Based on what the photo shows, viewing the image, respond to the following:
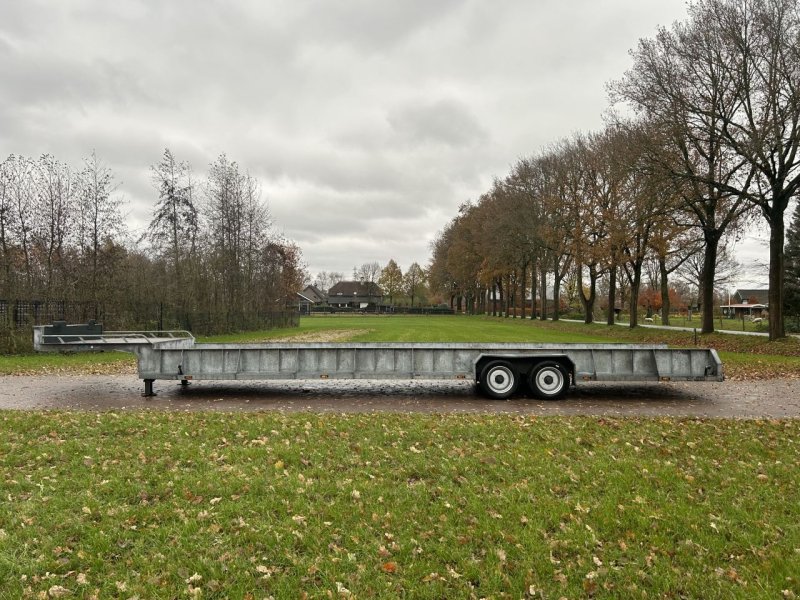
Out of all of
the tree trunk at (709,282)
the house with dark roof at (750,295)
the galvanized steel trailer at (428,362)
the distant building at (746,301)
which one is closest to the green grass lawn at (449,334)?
the tree trunk at (709,282)

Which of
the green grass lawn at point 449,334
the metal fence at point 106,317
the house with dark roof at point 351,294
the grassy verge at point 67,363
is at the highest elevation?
the house with dark roof at point 351,294

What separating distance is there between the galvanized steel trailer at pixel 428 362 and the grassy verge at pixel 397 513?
331 cm

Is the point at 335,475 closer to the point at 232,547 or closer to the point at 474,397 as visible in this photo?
the point at 232,547

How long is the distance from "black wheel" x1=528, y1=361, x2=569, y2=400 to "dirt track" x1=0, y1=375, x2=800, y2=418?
22cm

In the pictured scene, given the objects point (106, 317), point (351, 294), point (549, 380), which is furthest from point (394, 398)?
point (351, 294)

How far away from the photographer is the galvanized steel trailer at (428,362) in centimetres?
1067

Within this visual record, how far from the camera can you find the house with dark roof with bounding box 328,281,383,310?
131 metres

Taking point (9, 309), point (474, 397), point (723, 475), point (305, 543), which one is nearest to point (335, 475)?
point (305, 543)

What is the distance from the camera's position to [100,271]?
2362 centimetres

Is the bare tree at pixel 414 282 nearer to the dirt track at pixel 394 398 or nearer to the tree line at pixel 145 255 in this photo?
the tree line at pixel 145 255

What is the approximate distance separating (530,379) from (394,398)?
117 inches

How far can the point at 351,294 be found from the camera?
449 feet

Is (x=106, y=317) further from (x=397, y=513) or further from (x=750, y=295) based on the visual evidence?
(x=750, y=295)

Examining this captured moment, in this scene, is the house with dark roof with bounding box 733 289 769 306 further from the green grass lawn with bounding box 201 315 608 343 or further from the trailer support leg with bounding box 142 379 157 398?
the trailer support leg with bounding box 142 379 157 398
